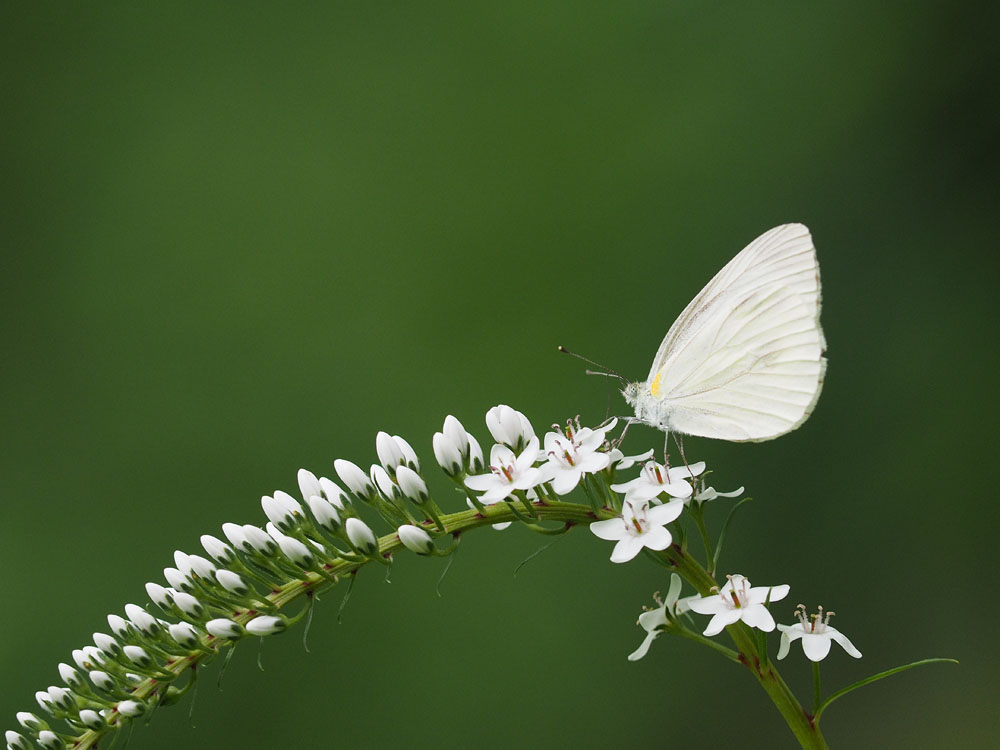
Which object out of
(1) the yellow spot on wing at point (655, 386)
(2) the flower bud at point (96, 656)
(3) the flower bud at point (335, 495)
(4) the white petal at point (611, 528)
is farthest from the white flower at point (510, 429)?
(2) the flower bud at point (96, 656)

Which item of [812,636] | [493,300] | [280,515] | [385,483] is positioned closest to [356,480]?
[385,483]

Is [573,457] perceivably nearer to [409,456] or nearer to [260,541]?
[409,456]

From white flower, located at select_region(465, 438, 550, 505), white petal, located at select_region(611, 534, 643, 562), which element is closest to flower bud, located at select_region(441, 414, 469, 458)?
white flower, located at select_region(465, 438, 550, 505)

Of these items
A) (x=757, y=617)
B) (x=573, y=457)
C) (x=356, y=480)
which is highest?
(x=356, y=480)

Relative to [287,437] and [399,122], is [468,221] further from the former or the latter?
[287,437]

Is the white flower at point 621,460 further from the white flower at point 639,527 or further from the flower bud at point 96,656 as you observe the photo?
the flower bud at point 96,656
